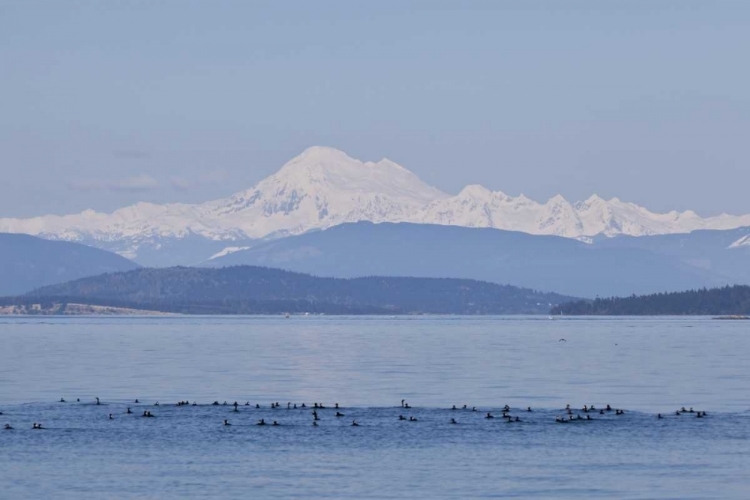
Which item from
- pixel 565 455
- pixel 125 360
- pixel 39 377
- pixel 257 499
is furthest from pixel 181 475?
pixel 125 360

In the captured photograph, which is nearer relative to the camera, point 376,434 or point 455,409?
point 376,434

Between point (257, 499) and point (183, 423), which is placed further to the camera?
point (183, 423)

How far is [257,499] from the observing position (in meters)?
59.8

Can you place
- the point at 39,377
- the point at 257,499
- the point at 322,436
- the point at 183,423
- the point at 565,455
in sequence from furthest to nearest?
the point at 39,377, the point at 183,423, the point at 322,436, the point at 565,455, the point at 257,499

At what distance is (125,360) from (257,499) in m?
94.4

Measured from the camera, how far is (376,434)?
79812 mm

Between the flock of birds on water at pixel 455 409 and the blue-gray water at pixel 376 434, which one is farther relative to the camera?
the flock of birds on water at pixel 455 409

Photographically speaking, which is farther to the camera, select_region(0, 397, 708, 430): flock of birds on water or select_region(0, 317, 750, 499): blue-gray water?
select_region(0, 397, 708, 430): flock of birds on water

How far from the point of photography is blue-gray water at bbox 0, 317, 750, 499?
2494 inches

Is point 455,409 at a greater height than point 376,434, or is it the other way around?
point 455,409

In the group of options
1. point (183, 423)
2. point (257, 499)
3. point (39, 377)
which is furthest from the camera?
point (39, 377)

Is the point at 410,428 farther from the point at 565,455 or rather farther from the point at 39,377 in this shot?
the point at 39,377

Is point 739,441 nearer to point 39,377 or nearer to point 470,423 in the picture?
point 470,423

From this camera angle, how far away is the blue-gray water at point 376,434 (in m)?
63.3
